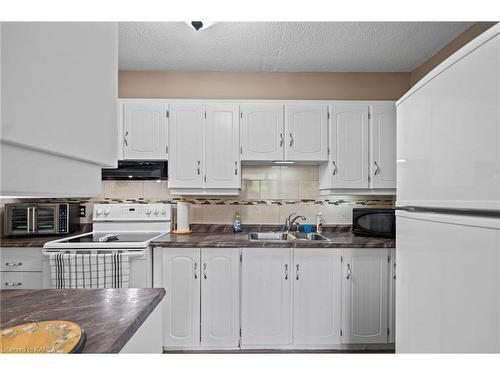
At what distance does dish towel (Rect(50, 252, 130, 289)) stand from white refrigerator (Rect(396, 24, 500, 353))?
6.30 feet

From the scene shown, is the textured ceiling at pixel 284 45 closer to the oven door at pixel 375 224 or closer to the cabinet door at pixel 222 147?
the cabinet door at pixel 222 147

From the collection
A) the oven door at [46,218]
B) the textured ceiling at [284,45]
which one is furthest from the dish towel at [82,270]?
the textured ceiling at [284,45]

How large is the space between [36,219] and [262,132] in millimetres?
2054

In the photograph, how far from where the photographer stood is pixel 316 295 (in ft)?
7.59

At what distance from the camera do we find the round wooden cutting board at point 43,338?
0.62 meters

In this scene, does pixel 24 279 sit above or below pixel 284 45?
below

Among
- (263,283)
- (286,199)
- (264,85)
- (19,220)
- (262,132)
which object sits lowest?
(263,283)

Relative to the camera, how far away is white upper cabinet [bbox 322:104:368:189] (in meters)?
2.61

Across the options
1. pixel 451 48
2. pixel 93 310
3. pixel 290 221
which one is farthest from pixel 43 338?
pixel 451 48

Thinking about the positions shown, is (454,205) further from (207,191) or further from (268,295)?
(207,191)

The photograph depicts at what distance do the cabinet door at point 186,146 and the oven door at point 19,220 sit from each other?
116cm

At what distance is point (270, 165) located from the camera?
2.92m

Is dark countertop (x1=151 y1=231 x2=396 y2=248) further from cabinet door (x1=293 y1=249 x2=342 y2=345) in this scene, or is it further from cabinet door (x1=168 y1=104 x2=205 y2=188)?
cabinet door (x1=168 y1=104 x2=205 y2=188)

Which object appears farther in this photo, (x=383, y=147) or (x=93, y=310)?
(x=383, y=147)
